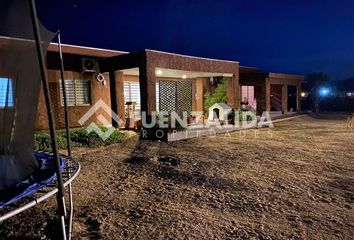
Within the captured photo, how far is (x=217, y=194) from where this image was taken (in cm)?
462

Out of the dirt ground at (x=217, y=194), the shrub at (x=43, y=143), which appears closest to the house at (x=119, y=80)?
the shrub at (x=43, y=143)

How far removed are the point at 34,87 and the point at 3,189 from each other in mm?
1339

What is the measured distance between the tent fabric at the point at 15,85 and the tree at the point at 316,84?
25.9 m

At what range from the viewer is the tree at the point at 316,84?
24.7 m

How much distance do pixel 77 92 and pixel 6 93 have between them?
383 inches

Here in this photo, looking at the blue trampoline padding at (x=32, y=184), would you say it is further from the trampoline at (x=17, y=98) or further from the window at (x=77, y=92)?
the window at (x=77, y=92)

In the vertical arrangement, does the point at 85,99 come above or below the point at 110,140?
above

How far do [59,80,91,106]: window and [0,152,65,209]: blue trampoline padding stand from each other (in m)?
8.10

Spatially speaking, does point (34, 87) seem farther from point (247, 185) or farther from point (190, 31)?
point (190, 31)

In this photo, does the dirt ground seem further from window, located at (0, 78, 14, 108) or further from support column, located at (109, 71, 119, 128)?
support column, located at (109, 71, 119, 128)

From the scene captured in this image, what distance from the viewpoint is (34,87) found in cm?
348

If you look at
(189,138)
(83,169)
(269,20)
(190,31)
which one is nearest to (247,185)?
(83,169)

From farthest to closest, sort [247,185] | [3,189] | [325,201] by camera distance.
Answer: [247,185]
[325,201]
[3,189]

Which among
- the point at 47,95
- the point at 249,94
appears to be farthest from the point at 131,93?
the point at 47,95
